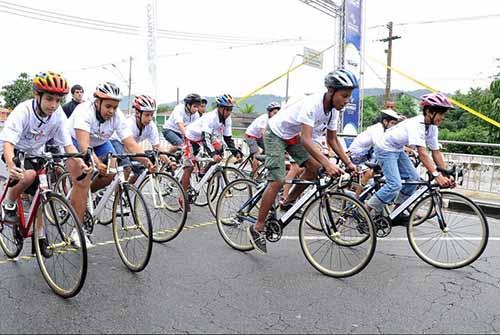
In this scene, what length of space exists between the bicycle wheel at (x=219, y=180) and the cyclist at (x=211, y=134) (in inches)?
8.5

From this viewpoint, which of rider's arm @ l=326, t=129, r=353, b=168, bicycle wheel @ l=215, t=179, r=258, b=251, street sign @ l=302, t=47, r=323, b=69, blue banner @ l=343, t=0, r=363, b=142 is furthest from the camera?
street sign @ l=302, t=47, r=323, b=69

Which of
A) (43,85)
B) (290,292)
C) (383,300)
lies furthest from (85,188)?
(383,300)

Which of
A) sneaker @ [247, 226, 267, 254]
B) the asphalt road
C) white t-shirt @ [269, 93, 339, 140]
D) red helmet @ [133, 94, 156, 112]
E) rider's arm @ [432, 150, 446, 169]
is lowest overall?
the asphalt road

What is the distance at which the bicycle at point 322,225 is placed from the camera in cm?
427

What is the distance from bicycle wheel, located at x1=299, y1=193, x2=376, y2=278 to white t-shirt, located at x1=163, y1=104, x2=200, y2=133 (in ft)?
12.8

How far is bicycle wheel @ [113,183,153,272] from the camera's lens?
429cm

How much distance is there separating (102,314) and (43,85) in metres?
2.06

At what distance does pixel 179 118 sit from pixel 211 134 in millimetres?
1147

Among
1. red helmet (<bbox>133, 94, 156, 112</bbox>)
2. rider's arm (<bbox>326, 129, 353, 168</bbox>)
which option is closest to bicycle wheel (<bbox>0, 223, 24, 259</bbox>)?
red helmet (<bbox>133, 94, 156, 112</bbox>)

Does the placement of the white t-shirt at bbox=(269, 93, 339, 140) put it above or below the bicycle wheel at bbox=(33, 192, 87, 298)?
above

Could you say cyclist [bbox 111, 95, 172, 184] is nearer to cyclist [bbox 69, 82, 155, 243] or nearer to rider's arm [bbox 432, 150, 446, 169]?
cyclist [bbox 69, 82, 155, 243]

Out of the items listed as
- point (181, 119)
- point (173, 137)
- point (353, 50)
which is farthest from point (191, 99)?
point (353, 50)

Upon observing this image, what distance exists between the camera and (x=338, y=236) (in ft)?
15.0

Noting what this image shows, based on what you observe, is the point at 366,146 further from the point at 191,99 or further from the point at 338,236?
the point at 191,99
